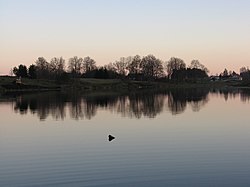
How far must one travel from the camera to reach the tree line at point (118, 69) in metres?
162

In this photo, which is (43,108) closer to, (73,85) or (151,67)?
(73,85)

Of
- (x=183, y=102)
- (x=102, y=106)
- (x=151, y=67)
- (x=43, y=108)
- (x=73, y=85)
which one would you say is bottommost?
(x=183, y=102)

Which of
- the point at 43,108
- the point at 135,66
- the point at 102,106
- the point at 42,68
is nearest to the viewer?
the point at 43,108

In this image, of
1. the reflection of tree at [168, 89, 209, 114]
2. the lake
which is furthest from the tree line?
the lake

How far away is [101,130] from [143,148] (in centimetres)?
944

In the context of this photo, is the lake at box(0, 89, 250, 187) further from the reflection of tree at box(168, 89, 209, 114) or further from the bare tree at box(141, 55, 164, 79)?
the bare tree at box(141, 55, 164, 79)

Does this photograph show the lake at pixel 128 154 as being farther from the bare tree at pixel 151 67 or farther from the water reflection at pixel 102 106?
the bare tree at pixel 151 67

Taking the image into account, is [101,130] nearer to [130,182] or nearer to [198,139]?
[198,139]

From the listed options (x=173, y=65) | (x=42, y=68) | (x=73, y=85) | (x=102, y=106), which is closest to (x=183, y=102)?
(x=102, y=106)

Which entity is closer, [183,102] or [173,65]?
[183,102]

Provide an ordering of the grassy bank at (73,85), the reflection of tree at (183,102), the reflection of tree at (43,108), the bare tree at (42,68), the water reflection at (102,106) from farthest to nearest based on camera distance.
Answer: the bare tree at (42,68) → the grassy bank at (73,85) → the reflection of tree at (183,102) → the reflection of tree at (43,108) → the water reflection at (102,106)

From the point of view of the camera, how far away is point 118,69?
186375 mm

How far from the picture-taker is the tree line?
16188 centimetres

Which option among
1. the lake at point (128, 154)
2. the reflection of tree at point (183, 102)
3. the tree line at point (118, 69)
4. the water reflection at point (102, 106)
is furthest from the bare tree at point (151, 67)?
the lake at point (128, 154)
